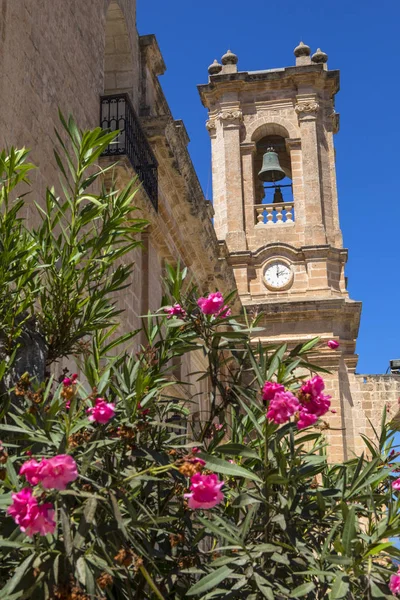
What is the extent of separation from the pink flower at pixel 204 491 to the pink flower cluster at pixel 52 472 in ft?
1.20

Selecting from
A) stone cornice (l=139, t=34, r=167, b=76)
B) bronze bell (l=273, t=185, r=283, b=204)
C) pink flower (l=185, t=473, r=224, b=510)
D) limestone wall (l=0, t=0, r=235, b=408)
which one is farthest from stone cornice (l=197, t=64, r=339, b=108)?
pink flower (l=185, t=473, r=224, b=510)

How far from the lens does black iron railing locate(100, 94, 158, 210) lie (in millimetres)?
6957

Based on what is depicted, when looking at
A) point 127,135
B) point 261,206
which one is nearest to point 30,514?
point 127,135

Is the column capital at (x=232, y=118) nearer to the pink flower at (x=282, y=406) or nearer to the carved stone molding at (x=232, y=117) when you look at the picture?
the carved stone molding at (x=232, y=117)

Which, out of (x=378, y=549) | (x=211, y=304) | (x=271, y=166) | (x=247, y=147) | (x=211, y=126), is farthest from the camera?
(x=211, y=126)

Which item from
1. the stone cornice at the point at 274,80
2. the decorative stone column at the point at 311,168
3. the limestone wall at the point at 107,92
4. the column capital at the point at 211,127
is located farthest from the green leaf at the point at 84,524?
the column capital at the point at 211,127

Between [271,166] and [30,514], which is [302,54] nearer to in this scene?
[271,166]

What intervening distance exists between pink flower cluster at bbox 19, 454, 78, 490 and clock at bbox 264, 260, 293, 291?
1476 cm

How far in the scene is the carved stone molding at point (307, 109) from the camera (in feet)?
57.6

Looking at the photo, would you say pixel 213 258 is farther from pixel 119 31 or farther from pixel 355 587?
pixel 355 587

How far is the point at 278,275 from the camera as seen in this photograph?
16734mm

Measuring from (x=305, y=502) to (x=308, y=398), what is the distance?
0.38m

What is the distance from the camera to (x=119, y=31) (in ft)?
27.8

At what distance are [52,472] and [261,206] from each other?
15.8m
